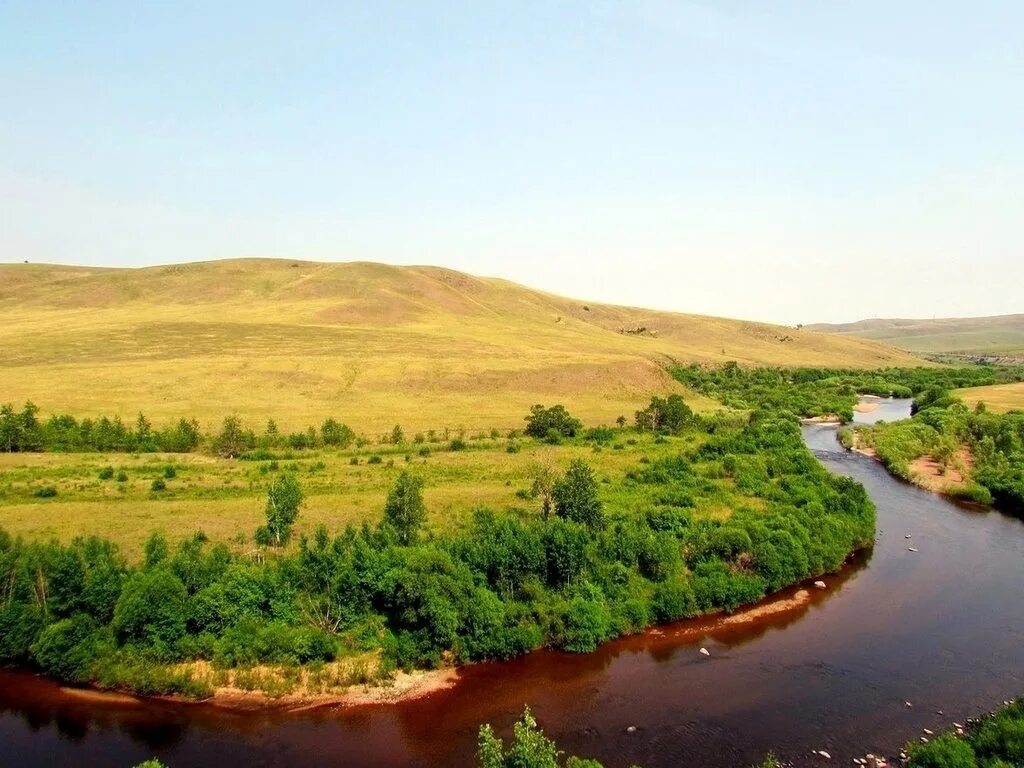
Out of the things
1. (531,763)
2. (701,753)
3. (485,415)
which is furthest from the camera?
(485,415)

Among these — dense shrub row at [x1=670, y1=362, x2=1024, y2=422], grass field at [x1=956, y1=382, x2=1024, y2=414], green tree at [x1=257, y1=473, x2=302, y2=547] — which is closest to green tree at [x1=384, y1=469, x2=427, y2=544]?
green tree at [x1=257, y1=473, x2=302, y2=547]

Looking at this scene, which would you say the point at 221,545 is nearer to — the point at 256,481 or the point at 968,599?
the point at 256,481

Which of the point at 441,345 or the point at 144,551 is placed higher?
the point at 441,345

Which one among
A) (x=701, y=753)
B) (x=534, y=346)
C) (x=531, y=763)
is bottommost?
(x=701, y=753)

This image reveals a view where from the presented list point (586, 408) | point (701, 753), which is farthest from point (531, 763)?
point (586, 408)

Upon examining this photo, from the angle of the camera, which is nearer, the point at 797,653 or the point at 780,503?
the point at 797,653

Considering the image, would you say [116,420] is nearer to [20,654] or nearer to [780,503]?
[20,654]

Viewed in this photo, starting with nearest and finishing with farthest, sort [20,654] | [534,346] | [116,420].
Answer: [20,654], [116,420], [534,346]

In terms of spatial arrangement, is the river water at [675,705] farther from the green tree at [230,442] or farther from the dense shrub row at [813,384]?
the dense shrub row at [813,384]
